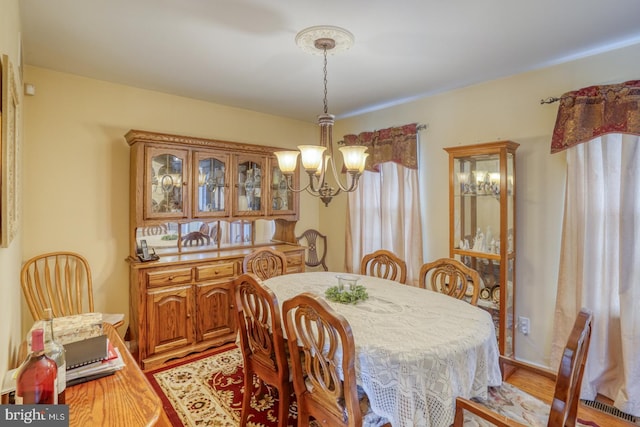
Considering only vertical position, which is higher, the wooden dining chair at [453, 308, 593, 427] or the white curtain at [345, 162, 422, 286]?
the white curtain at [345, 162, 422, 286]

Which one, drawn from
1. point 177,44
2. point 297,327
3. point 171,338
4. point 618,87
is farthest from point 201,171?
point 618,87

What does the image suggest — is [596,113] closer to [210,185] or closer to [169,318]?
[210,185]

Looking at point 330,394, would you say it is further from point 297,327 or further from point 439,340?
point 439,340

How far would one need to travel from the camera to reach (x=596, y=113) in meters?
2.33

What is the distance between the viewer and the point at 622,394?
2230 millimetres

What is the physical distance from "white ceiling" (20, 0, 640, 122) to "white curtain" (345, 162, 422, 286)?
3.20 ft

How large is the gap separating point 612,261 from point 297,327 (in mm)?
2298

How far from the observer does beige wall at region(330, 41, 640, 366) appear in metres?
2.51

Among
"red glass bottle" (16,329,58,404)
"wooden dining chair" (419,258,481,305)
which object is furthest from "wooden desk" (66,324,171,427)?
"wooden dining chair" (419,258,481,305)

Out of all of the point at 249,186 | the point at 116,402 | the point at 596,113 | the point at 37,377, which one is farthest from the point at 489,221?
the point at 37,377

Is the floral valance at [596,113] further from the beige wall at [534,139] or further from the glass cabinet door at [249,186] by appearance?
the glass cabinet door at [249,186]

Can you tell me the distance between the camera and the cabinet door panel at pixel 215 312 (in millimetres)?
3112

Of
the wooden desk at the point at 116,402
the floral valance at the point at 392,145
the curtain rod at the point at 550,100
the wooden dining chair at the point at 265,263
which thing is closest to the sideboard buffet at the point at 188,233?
the wooden dining chair at the point at 265,263

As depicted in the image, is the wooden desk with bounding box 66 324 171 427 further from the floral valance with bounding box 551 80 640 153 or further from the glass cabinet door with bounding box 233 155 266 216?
the floral valance with bounding box 551 80 640 153
